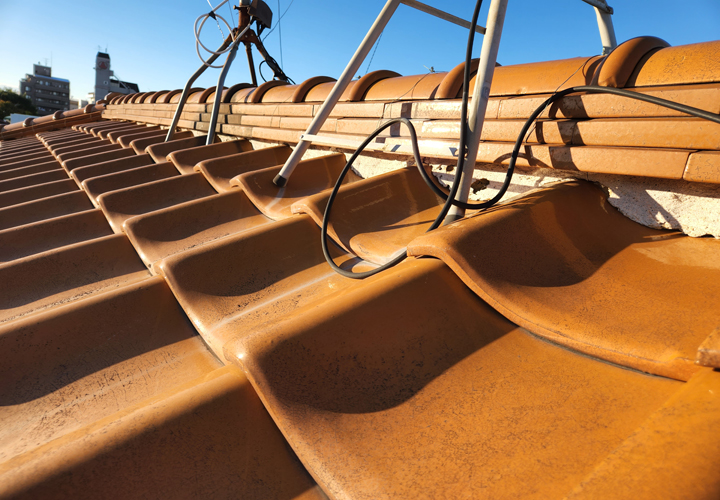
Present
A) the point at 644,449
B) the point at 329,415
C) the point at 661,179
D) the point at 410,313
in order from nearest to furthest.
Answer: the point at 644,449
the point at 329,415
the point at 410,313
the point at 661,179

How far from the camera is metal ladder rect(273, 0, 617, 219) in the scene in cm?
135

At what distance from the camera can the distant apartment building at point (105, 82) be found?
1356 inches

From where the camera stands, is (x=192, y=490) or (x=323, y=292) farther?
(x=323, y=292)

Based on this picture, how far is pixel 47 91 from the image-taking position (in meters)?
65.6

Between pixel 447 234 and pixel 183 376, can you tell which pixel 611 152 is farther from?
pixel 183 376

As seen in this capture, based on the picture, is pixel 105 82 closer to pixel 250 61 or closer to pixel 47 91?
pixel 250 61

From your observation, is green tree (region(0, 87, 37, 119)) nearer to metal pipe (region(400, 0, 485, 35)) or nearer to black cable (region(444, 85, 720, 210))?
metal pipe (region(400, 0, 485, 35))

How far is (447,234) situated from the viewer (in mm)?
1062

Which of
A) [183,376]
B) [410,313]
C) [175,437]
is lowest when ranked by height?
[183,376]

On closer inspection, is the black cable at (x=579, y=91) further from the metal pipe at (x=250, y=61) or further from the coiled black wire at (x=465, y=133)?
the metal pipe at (x=250, y=61)

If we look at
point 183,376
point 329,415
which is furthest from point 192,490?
point 183,376

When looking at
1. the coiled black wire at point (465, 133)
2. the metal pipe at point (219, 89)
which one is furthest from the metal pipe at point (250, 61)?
the coiled black wire at point (465, 133)

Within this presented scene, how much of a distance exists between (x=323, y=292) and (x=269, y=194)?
3.19ft

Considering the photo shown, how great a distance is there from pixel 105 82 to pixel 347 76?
4425 cm
